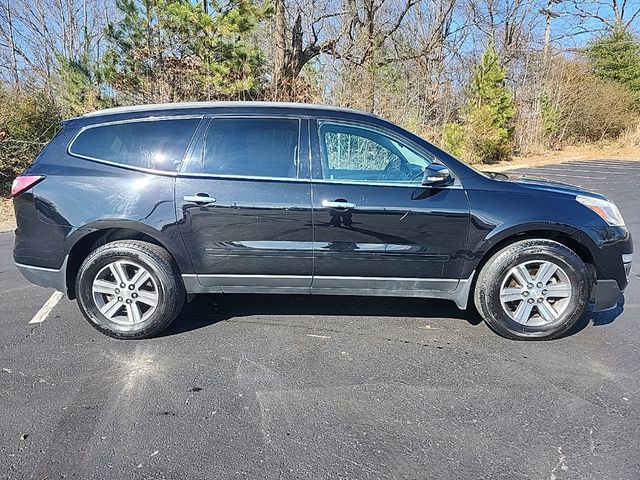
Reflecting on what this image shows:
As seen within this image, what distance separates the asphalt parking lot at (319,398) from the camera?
217 cm

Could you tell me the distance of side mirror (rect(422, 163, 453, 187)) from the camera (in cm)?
317

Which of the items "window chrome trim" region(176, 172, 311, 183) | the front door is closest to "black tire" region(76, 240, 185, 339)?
"window chrome trim" region(176, 172, 311, 183)

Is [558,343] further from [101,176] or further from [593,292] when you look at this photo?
[101,176]

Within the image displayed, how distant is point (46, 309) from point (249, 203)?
7.31ft

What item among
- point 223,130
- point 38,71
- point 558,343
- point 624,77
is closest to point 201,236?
point 223,130

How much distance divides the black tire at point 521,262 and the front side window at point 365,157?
871 mm

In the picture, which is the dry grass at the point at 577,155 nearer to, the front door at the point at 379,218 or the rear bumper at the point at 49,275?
the front door at the point at 379,218

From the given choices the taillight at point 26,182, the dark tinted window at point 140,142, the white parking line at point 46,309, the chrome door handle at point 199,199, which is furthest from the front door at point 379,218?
the white parking line at point 46,309

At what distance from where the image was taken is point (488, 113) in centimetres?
1758

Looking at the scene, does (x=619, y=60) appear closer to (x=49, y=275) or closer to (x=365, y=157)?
(x=365, y=157)

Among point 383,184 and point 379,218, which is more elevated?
point 383,184

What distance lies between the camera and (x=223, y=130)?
11.1ft

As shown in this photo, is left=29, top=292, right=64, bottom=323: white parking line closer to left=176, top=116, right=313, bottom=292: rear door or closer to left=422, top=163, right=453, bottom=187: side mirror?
left=176, top=116, right=313, bottom=292: rear door

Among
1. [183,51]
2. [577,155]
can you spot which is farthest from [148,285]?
[577,155]
